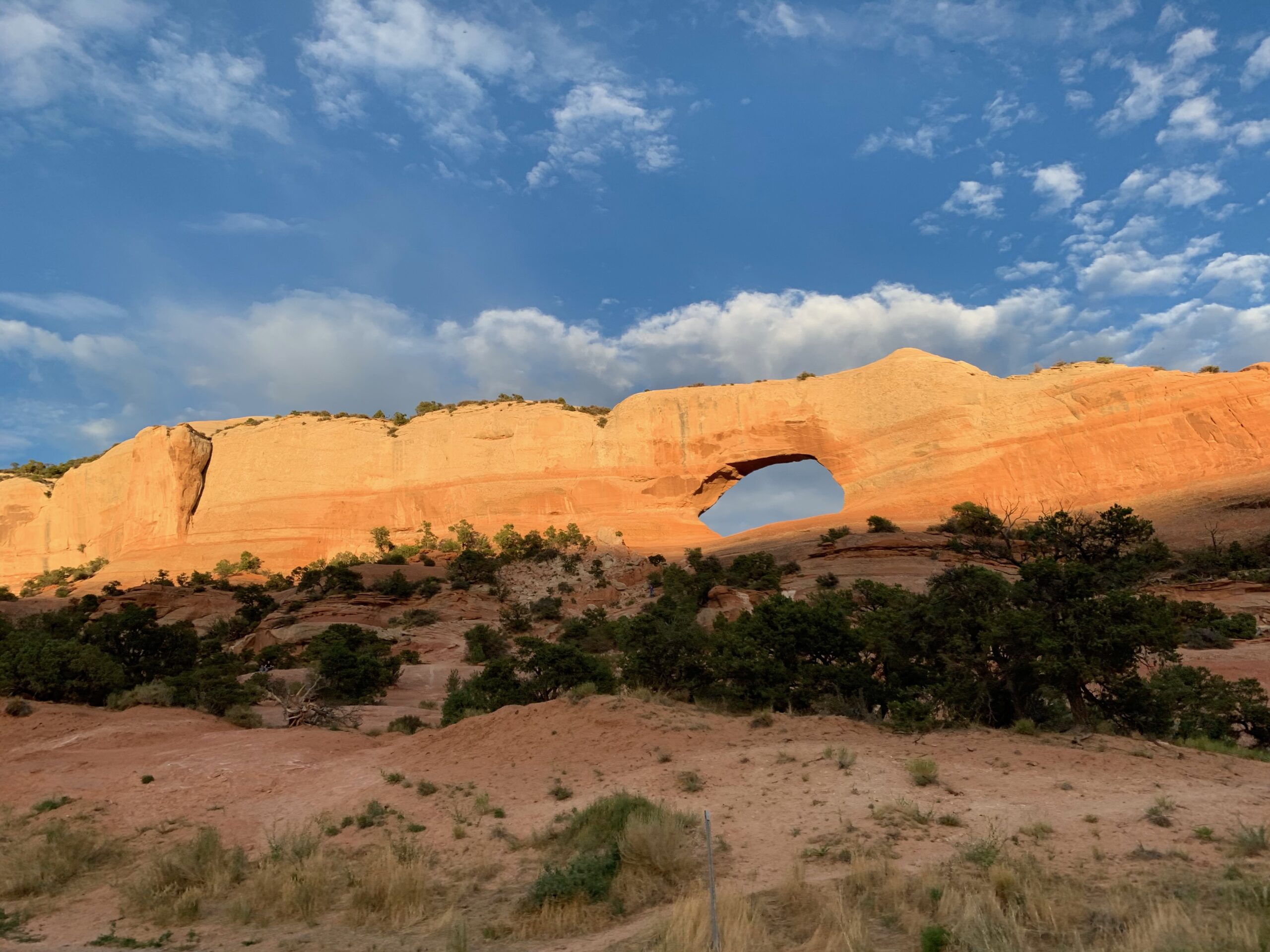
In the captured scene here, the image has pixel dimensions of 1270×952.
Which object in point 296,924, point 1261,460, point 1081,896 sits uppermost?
point 1261,460

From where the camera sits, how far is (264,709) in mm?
19188

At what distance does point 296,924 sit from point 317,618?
3183 cm

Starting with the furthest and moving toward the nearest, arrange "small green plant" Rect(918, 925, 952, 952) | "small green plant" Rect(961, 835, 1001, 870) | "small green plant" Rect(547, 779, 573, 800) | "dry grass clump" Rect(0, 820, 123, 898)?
"small green plant" Rect(547, 779, 573, 800), "dry grass clump" Rect(0, 820, 123, 898), "small green plant" Rect(961, 835, 1001, 870), "small green plant" Rect(918, 925, 952, 952)

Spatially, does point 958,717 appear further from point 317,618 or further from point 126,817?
point 317,618

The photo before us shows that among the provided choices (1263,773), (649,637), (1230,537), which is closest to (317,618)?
(649,637)

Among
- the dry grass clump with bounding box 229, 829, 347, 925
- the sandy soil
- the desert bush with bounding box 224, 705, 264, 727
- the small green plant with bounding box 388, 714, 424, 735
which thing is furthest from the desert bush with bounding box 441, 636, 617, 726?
the dry grass clump with bounding box 229, 829, 347, 925

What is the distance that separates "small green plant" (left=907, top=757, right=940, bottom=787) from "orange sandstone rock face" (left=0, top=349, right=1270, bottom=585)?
116 feet

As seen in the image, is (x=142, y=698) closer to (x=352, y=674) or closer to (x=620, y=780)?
(x=352, y=674)

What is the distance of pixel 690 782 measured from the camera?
9.32m

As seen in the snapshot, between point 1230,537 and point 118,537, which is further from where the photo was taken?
point 118,537

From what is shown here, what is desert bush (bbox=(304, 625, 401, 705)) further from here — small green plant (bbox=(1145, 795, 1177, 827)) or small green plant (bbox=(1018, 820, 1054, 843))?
small green plant (bbox=(1145, 795, 1177, 827))

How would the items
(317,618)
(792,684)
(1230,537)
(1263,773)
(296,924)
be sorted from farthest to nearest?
1. (317,618)
2. (1230,537)
3. (792,684)
4. (1263,773)
5. (296,924)

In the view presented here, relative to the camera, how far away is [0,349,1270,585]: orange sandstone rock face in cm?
4362

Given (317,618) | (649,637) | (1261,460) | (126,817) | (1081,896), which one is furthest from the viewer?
(1261,460)
